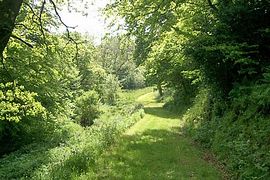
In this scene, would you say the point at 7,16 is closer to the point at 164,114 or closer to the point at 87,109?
the point at 164,114

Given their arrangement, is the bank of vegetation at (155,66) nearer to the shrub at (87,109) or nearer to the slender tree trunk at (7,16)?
the slender tree trunk at (7,16)

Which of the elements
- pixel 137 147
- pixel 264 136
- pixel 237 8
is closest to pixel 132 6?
pixel 237 8

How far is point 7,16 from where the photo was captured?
5.10 meters

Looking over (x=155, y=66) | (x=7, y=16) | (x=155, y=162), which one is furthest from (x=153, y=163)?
(x=155, y=66)

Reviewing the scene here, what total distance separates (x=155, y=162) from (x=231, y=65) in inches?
219

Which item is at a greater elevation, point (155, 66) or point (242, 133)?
point (155, 66)

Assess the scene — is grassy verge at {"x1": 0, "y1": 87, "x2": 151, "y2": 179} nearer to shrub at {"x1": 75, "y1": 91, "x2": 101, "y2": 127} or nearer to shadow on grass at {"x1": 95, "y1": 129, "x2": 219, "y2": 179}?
shadow on grass at {"x1": 95, "y1": 129, "x2": 219, "y2": 179}

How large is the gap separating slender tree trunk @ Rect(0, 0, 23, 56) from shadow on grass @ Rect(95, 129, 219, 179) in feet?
18.1

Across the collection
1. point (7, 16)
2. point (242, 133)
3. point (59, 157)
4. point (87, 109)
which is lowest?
point (59, 157)

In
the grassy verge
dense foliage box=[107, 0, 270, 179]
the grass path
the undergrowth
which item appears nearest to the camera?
the undergrowth

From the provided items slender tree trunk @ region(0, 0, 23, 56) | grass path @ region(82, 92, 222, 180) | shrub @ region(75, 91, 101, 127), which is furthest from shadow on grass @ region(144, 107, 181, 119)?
slender tree trunk @ region(0, 0, 23, 56)

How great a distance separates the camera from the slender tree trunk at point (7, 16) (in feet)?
16.8

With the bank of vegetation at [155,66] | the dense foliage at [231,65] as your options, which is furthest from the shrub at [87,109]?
the dense foliage at [231,65]

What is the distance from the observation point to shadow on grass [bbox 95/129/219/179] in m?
9.89
